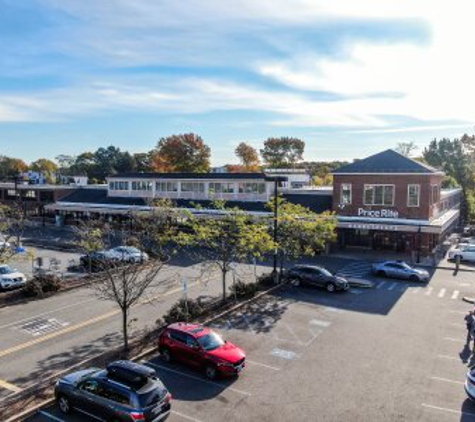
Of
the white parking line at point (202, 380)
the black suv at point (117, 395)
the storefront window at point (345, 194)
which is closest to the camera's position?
the black suv at point (117, 395)

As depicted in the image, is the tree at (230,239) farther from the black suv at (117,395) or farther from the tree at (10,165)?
the tree at (10,165)

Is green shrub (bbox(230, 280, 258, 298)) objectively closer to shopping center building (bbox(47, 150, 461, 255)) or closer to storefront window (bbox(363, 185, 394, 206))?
shopping center building (bbox(47, 150, 461, 255))

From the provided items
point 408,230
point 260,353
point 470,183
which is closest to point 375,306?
point 260,353

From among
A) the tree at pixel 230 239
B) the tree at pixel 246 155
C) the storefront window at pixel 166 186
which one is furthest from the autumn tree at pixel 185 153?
the tree at pixel 230 239

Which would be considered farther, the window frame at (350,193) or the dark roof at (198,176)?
the dark roof at (198,176)

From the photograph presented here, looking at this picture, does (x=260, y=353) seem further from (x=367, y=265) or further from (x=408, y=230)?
(x=408, y=230)

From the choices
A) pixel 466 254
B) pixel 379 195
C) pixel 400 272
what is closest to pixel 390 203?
pixel 379 195

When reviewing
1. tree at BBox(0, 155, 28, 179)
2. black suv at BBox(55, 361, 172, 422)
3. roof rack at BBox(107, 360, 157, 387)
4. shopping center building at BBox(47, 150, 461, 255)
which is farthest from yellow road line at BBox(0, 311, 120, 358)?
tree at BBox(0, 155, 28, 179)
